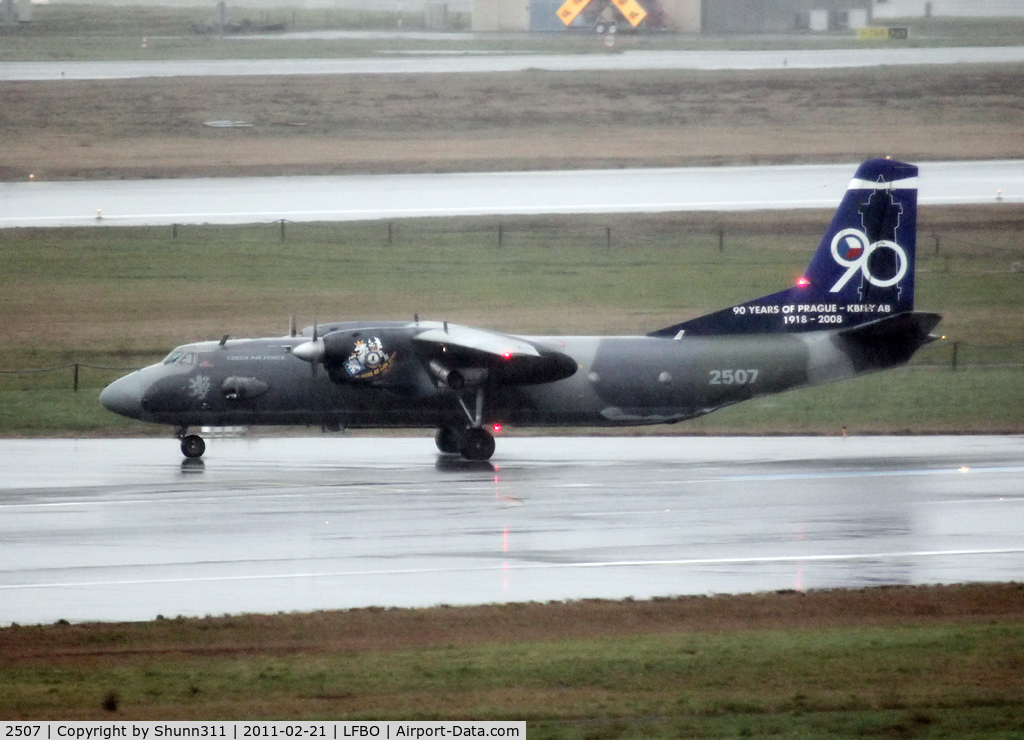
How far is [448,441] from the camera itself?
3228cm

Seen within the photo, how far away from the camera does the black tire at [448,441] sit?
105ft

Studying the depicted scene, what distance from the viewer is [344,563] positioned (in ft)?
68.2

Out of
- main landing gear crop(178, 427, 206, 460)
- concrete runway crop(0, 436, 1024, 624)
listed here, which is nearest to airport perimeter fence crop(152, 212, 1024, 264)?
concrete runway crop(0, 436, 1024, 624)

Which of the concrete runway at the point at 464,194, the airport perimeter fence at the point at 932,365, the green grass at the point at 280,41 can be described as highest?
the green grass at the point at 280,41

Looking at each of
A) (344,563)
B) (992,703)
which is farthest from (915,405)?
(992,703)

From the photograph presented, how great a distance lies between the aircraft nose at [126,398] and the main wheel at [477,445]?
6.71 metres

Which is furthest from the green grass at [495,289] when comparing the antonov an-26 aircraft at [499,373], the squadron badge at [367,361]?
the squadron badge at [367,361]

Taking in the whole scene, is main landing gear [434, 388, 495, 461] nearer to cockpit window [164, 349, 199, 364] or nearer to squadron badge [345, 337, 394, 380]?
squadron badge [345, 337, 394, 380]

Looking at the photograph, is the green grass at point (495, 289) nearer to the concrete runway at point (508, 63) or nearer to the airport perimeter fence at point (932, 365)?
the airport perimeter fence at point (932, 365)

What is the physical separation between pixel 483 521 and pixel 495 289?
24293 mm

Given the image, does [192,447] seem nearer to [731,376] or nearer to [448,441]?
[448,441]
